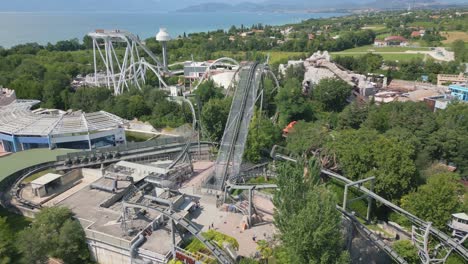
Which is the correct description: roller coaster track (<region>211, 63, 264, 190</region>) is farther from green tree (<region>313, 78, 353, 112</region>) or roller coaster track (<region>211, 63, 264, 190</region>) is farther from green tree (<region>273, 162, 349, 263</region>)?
green tree (<region>313, 78, 353, 112</region>)

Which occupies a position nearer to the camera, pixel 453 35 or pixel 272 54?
pixel 272 54

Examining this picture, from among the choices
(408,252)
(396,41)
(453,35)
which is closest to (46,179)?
(408,252)

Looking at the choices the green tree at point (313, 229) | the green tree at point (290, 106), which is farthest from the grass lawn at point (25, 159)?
the green tree at point (313, 229)

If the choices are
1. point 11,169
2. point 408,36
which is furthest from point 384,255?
point 408,36

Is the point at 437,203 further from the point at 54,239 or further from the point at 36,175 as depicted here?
the point at 36,175

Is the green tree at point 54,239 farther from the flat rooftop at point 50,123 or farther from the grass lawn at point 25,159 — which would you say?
the flat rooftop at point 50,123

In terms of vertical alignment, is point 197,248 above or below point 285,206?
below

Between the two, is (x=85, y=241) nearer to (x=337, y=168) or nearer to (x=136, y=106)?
(x=337, y=168)
